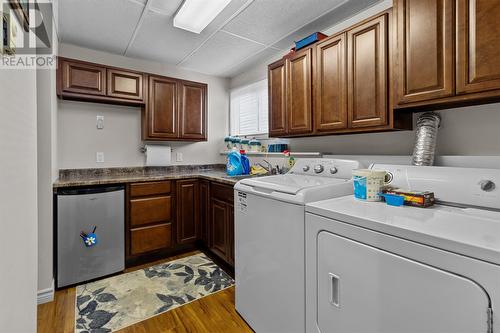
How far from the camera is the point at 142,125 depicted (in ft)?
9.89

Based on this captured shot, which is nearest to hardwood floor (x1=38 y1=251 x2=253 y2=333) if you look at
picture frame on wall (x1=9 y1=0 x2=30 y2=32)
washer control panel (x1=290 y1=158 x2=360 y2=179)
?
washer control panel (x1=290 y1=158 x2=360 y2=179)

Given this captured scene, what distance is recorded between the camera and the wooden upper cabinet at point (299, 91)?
2004mm

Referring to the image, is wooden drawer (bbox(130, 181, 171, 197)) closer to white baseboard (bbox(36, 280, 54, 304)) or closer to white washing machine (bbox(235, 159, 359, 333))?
white baseboard (bbox(36, 280, 54, 304))

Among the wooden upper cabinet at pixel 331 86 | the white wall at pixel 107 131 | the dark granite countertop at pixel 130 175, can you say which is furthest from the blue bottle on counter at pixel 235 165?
the wooden upper cabinet at pixel 331 86

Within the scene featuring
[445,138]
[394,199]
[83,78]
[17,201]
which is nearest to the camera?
[17,201]

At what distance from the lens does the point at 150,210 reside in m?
2.54

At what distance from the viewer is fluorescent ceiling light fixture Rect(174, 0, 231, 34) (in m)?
1.86

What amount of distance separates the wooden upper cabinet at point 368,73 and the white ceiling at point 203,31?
1.59 feet

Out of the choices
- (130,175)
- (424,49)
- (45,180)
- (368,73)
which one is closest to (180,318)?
(45,180)

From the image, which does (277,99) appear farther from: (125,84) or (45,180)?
(45,180)

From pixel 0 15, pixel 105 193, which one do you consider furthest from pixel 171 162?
pixel 0 15

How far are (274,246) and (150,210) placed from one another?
1.64 metres

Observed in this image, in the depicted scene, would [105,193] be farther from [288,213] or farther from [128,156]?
[288,213]

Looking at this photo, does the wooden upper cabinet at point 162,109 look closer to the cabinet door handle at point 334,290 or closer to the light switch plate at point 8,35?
the light switch plate at point 8,35
